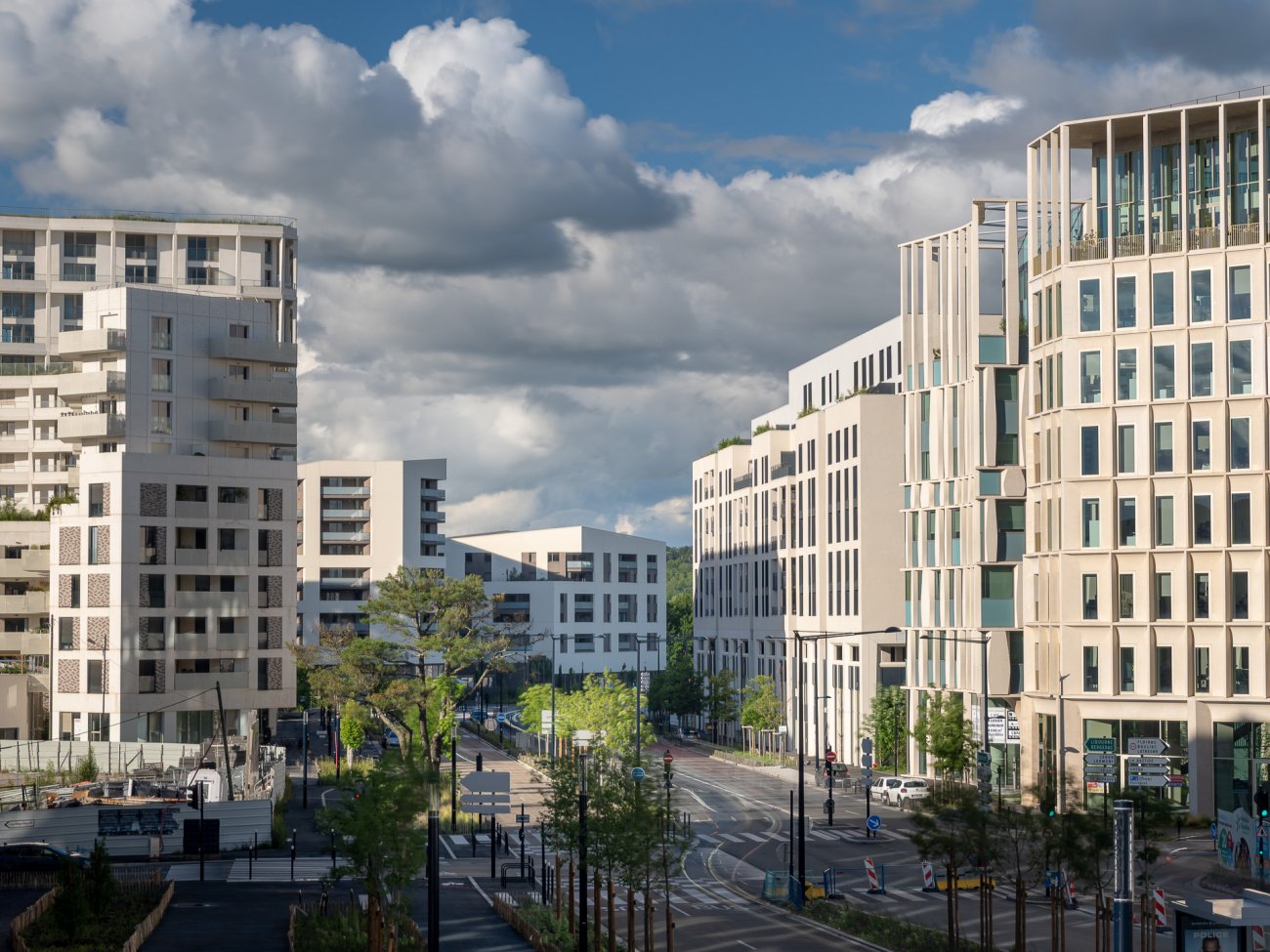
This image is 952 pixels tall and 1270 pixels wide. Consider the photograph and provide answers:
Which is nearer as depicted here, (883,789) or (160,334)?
(883,789)

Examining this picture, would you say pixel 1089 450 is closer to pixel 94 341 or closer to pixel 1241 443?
pixel 1241 443

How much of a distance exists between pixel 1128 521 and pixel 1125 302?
11.4 meters

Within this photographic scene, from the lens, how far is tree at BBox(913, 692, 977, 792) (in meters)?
95.7

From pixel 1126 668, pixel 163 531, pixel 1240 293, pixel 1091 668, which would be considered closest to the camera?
pixel 1240 293

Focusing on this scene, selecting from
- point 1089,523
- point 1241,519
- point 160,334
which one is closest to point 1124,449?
point 1089,523

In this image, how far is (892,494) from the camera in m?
125

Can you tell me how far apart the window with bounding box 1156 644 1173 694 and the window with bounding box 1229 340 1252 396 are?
13.4 meters

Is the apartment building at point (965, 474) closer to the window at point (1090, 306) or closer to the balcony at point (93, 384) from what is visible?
the window at point (1090, 306)

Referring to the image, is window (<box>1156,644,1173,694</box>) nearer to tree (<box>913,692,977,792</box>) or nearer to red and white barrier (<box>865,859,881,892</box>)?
tree (<box>913,692,977,792</box>)

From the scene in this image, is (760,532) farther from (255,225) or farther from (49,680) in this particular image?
(49,680)

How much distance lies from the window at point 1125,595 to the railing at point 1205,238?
17.1 m

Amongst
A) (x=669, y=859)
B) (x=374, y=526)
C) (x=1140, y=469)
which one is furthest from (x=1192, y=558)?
(x=374, y=526)

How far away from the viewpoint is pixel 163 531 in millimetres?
111938

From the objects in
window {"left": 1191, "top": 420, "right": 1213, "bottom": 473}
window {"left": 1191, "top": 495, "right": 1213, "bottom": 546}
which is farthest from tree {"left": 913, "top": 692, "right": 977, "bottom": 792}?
window {"left": 1191, "top": 420, "right": 1213, "bottom": 473}
